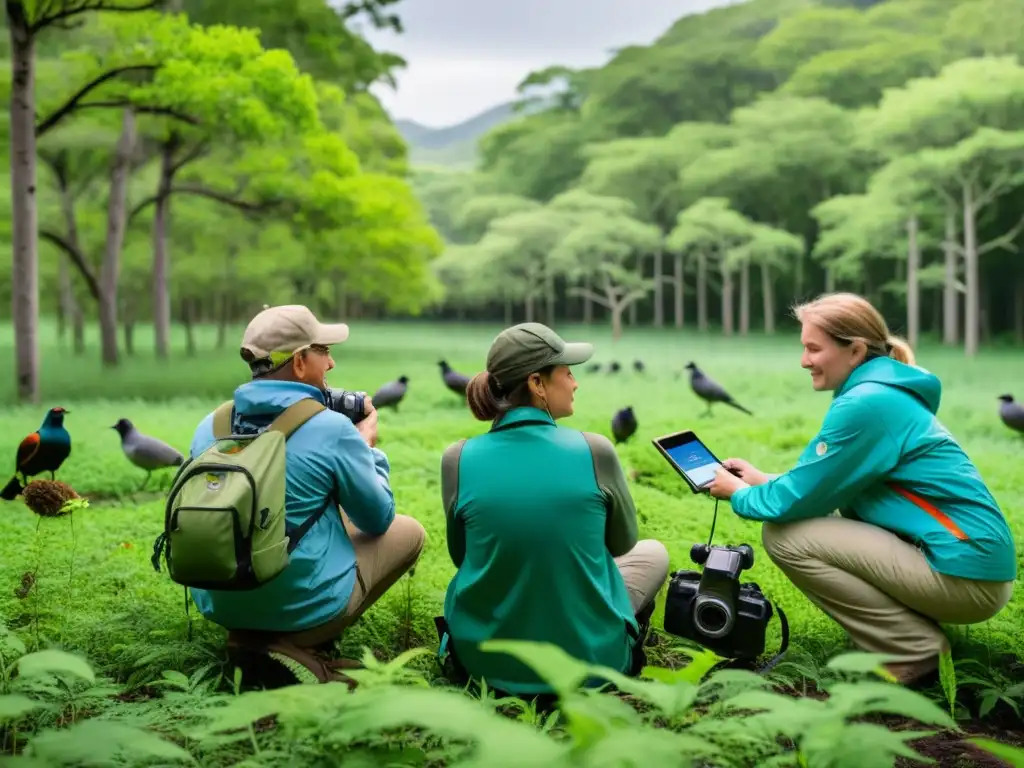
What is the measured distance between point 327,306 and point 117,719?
1043 inches

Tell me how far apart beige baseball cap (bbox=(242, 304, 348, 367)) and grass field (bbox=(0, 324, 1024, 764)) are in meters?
0.89

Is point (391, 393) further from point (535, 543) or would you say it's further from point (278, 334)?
point (535, 543)

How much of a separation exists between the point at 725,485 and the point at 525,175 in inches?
1301

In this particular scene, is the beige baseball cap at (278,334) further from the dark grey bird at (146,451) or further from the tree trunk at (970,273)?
the tree trunk at (970,273)

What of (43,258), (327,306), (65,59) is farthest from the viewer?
(327,306)

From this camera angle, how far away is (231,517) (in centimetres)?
212

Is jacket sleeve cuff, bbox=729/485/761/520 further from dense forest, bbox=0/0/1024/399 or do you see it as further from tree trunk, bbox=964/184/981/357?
tree trunk, bbox=964/184/981/357

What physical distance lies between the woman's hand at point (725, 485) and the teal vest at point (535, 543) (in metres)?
0.59

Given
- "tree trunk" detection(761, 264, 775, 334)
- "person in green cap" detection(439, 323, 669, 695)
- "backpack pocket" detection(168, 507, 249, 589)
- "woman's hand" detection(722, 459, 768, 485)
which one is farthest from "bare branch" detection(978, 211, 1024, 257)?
"backpack pocket" detection(168, 507, 249, 589)

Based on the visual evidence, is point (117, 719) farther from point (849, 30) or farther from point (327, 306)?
point (849, 30)

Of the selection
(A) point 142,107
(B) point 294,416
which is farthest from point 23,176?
(B) point 294,416

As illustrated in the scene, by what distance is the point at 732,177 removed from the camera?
27.4 m

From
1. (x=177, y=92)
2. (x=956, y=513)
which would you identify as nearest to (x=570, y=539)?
(x=956, y=513)

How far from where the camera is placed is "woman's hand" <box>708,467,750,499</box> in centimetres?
278
